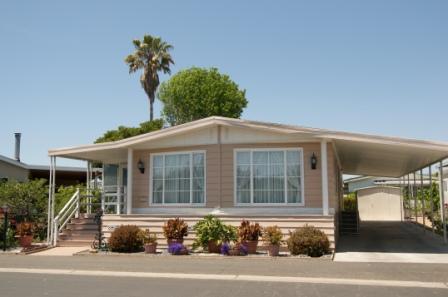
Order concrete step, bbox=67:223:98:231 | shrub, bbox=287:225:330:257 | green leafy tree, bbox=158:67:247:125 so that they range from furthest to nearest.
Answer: green leafy tree, bbox=158:67:247:125 < concrete step, bbox=67:223:98:231 < shrub, bbox=287:225:330:257

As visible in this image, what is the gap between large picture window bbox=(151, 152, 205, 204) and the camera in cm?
1461

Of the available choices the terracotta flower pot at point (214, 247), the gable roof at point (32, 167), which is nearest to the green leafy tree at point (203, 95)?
the gable roof at point (32, 167)

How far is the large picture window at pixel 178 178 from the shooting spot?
1461cm

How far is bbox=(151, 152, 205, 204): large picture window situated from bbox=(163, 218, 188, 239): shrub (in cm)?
122

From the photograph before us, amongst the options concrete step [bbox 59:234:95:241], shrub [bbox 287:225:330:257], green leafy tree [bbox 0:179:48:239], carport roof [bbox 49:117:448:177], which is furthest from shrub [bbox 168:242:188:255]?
green leafy tree [bbox 0:179:48:239]

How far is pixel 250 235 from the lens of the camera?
12656 millimetres

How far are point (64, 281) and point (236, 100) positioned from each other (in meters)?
35.6

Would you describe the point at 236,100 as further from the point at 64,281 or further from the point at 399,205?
the point at 64,281

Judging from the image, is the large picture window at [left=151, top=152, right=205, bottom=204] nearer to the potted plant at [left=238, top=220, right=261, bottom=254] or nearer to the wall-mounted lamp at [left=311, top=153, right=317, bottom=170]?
the potted plant at [left=238, top=220, right=261, bottom=254]

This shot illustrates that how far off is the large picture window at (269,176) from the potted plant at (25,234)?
6.34 meters

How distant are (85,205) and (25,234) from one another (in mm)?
3745

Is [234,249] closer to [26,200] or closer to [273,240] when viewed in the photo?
Result: [273,240]

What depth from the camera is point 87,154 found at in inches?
657

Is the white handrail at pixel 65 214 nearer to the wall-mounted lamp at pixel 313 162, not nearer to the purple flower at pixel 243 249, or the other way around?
the purple flower at pixel 243 249
